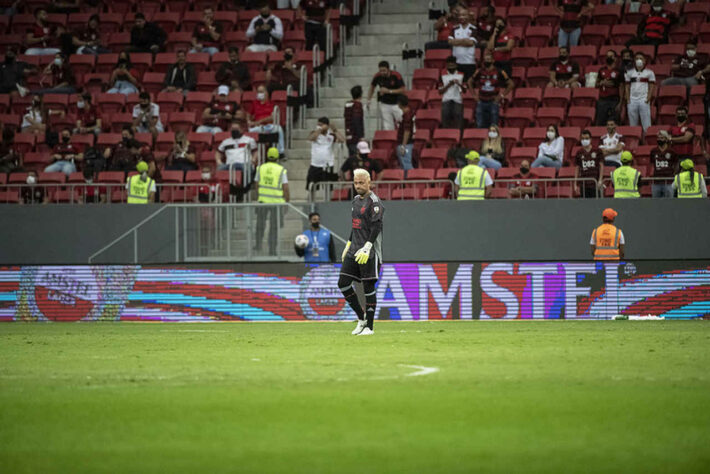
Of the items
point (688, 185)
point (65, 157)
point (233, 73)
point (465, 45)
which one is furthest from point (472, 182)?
point (65, 157)

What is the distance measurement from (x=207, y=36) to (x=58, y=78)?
3.98 metres

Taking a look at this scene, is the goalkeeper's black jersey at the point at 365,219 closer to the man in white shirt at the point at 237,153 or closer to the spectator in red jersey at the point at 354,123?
the man in white shirt at the point at 237,153

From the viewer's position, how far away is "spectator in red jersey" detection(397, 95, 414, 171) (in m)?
24.7

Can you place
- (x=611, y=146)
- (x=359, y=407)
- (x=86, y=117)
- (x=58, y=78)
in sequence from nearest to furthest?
(x=359, y=407) < (x=611, y=146) < (x=86, y=117) < (x=58, y=78)

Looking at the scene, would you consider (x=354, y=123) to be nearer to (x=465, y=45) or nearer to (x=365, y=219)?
(x=465, y=45)

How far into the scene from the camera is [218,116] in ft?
87.0

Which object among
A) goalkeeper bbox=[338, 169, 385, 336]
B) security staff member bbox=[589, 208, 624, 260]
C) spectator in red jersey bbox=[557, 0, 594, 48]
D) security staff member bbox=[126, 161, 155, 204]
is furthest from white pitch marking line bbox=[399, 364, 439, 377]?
spectator in red jersey bbox=[557, 0, 594, 48]

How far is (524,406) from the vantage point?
7.98m

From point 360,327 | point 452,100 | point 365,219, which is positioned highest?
point 452,100

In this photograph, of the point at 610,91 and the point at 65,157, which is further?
the point at 65,157

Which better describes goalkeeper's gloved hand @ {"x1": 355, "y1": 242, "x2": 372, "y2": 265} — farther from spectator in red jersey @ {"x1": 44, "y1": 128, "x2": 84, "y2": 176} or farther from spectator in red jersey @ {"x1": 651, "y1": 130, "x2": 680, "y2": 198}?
spectator in red jersey @ {"x1": 44, "y1": 128, "x2": 84, "y2": 176}

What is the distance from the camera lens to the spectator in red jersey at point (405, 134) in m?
24.7

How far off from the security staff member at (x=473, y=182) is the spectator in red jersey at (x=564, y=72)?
4078 mm

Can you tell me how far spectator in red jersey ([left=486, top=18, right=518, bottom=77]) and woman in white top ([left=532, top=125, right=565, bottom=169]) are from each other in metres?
2.57
